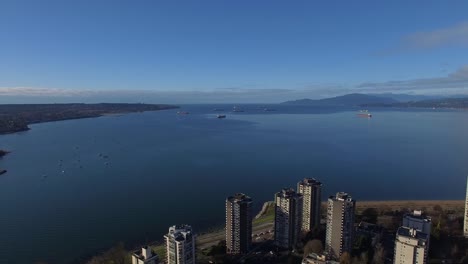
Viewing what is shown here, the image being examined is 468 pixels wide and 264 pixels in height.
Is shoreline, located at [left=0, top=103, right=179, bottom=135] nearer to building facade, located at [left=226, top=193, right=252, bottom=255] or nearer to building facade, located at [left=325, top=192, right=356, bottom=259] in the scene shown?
building facade, located at [left=226, top=193, right=252, bottom=255]

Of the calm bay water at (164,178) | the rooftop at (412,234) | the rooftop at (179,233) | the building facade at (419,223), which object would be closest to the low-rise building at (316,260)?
the rooftop at (412,234)

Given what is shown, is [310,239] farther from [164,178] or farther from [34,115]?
[34,115]

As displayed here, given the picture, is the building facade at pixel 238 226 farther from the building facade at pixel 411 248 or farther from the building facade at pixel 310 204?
the building facade at pixel 411 248

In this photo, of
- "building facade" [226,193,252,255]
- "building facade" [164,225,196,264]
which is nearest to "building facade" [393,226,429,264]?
"building facade" [226,193,252,255]

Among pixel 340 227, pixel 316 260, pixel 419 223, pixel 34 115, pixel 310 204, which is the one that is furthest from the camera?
pixel 34 115

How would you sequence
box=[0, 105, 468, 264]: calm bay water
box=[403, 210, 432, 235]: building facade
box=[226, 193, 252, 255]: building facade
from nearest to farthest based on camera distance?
box=[226, 193, 252, 255]: building facade → box=[403, 210, 432, 235]: building facade → box=[0, 105, 468, 264]: calm bay water

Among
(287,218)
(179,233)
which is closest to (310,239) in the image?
(287,218)

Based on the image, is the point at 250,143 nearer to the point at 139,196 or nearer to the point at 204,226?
the point at 139,196
